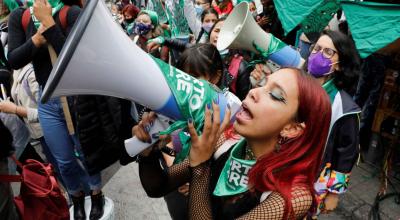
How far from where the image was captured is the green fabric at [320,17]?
3.22 meters

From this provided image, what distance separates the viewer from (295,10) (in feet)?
11.0

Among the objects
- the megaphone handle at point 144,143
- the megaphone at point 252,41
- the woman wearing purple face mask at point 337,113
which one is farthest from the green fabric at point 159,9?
the megaphone handle at point 144,143

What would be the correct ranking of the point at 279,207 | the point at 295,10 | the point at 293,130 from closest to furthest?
the point at 279,207 < the point at 293,130 < the point at 295,10

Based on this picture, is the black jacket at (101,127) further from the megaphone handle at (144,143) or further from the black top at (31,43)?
the megaphone handle at (144,143)

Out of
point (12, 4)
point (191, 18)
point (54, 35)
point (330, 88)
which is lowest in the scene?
point (191, 18)

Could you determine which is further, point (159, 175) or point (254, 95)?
point (159, 175)

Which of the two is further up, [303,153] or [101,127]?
[303,153]

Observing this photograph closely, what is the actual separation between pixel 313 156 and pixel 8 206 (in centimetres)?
136

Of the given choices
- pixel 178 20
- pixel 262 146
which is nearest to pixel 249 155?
pixel 262 146

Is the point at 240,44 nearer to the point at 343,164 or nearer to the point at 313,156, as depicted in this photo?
the point at 343,164

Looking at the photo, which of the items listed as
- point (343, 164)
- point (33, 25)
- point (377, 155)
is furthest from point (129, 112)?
point (377, 155)

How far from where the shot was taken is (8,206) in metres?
1.50

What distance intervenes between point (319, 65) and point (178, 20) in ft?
9.68

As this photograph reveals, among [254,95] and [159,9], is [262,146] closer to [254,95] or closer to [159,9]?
[254,95]
